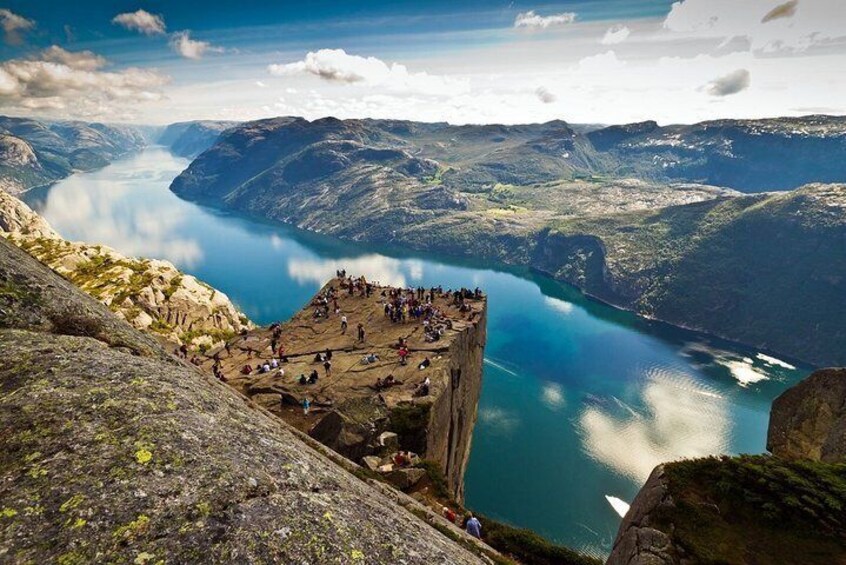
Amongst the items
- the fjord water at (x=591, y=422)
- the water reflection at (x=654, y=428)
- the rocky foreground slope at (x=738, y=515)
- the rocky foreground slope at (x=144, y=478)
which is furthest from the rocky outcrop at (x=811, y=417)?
the water reflection at (x=654, y=428)

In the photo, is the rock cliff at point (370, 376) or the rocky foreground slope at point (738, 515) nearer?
the rocky foreground slope at point (738, 515)

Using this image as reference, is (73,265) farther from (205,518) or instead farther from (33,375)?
(205,518)

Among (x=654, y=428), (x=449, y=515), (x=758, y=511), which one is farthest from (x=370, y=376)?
(x=654, y=428)

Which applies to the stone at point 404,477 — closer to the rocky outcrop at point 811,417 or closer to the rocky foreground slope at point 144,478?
the rocky foreground slope at point 144,478

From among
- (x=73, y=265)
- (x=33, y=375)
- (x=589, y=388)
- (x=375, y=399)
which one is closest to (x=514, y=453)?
(x=589, y=388)

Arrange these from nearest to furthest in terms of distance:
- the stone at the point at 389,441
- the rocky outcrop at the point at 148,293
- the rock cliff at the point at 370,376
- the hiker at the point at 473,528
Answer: the hiker at the point at 473,528
the stone at the point at 389,441
the rock cliff at the point at 370,376
the rocky outcrop at the point at 148,293

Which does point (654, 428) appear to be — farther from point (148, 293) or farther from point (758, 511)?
point (148, 293)

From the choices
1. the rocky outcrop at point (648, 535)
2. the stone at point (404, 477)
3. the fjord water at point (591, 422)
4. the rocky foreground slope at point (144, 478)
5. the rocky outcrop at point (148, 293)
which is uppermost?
the rocky foreground slope at point (144, 478)

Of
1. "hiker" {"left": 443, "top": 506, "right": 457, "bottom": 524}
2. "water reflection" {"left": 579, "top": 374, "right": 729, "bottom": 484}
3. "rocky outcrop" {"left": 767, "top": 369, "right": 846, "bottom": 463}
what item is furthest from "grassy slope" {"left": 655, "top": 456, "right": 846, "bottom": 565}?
"water reflection" {"left": 579, "top": 374, "right": 729, "bottom": 484}
